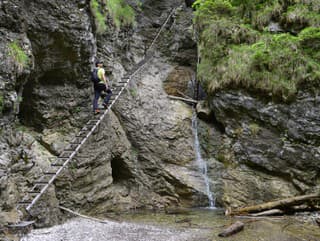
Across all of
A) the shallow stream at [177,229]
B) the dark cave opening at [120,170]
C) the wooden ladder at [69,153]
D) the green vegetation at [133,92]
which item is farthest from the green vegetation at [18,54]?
the green vegetation at [133,92]

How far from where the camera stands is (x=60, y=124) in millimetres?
11883

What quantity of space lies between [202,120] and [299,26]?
18.3 feet

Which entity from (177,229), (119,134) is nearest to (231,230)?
(177,229)

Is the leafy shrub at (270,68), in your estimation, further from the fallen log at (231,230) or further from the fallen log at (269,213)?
the fallen log at (231,230)

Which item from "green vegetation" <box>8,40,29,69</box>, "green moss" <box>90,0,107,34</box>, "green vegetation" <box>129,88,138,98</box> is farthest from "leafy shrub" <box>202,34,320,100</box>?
"green vegetation" <box>8,40,29,69</box>

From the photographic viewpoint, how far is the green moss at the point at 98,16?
1298cm

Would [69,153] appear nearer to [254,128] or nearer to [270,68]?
[254,128]

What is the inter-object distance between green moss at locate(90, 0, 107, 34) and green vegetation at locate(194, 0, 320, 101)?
178 inches

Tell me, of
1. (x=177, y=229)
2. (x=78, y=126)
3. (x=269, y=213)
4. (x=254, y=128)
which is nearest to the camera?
(x=177, y=229)

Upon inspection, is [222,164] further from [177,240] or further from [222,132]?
[177,240]

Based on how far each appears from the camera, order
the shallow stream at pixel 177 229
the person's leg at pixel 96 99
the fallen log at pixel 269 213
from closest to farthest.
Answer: the shallow stream at pixel 177 229 → the fallen log at pixel 269 213 → the person's leg at pixel 96 99

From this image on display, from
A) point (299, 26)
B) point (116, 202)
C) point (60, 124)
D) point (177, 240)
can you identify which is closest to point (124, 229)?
point (177, 240)

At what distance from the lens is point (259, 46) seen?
13.4m

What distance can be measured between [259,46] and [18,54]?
355 inches
